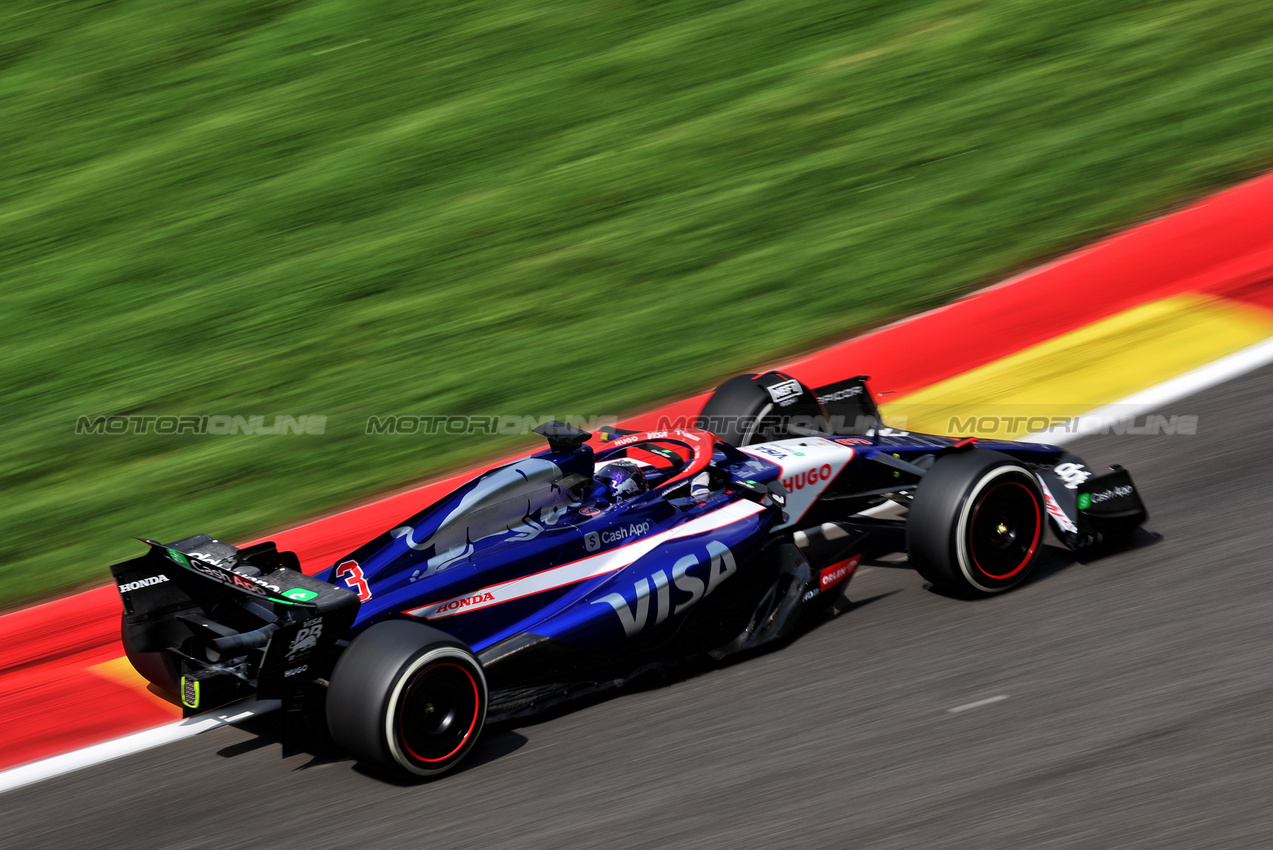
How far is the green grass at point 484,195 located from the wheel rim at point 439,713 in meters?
2.86

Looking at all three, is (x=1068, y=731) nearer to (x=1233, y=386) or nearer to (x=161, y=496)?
(x=1233, y=386)

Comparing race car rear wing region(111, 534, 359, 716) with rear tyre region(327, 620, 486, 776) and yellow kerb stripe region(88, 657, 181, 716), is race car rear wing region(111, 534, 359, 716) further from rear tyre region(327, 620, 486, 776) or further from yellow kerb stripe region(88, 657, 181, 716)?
yellow kerb stripe region(88, 657, 181, 716)

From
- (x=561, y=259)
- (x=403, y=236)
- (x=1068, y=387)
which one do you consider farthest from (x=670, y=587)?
(x=403, y=236)

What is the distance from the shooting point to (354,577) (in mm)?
5277

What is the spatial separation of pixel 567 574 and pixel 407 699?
995mm

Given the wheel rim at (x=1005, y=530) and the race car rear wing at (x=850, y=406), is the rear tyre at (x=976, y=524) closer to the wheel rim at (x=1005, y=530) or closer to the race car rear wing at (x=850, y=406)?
the wheel rim at (x=1005, y=530)

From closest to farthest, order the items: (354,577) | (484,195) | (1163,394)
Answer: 1. (354,577)
2. (1163,394)
3. (484,195)

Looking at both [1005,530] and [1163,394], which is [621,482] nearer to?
[1005,530]

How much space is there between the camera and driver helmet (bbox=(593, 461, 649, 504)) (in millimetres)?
5797

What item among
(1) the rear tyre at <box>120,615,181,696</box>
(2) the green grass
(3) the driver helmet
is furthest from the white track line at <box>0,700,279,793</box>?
(3) the driver helmet

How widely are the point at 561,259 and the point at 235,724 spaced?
4850mm

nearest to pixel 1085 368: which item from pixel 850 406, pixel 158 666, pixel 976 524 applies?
pixel 850 406

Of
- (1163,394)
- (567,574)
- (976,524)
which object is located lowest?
(976,524)

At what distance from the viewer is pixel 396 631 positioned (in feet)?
15.7
